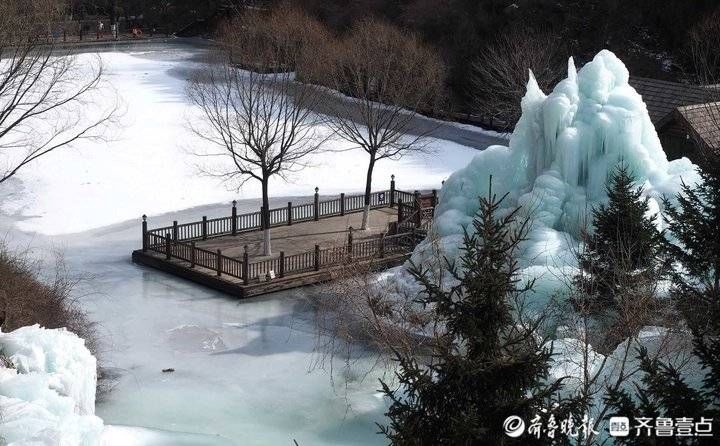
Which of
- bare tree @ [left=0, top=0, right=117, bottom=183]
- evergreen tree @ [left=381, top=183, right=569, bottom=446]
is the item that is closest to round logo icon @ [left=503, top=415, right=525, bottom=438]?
evergreen tree @ [left=381, top=183, right=569, bottom=446]

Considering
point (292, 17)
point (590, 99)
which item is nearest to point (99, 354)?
point (590, 99)

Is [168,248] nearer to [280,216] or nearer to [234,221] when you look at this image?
[234,221]

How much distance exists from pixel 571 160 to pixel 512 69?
53.7 feet

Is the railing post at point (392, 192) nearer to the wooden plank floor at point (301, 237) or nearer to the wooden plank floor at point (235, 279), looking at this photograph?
the wooden plank floor at point (301, 237)

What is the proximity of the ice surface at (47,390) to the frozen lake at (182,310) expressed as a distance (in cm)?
166

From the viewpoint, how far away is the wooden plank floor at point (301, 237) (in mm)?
28891

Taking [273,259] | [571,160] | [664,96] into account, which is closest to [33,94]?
[273,259]

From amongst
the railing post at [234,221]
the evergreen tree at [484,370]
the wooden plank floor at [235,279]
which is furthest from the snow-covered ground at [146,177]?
the evergreen tree at [484,370]

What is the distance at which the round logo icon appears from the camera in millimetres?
9781

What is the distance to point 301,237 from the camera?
3016cm

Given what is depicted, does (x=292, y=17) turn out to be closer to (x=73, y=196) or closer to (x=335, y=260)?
(x=73, y=196)

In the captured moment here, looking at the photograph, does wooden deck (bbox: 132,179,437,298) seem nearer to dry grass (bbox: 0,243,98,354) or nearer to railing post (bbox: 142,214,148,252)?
railing post (bbox: 142,214,148,252)

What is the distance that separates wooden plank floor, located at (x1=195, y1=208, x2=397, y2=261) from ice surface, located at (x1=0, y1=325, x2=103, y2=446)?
10010 mm

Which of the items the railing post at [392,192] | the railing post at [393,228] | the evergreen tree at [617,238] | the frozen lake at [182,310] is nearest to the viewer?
the evergreen tree at [617,238]
